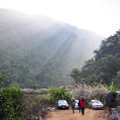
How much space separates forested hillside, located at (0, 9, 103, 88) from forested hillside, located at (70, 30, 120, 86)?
108 feet

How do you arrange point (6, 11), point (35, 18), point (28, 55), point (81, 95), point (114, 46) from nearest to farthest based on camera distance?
point (81, 95), point (114, 46), point (28, 55), point (6, 11), point (35, 18)

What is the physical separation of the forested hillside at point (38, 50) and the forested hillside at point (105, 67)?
32.8m

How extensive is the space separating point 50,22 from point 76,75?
12785 centimetres

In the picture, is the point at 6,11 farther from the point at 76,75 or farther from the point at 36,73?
the point at 76,75

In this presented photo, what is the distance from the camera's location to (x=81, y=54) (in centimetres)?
13600

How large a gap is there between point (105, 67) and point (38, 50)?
8040cm

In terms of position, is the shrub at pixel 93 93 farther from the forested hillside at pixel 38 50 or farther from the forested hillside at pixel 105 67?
the forested hillside at pixel 38 50

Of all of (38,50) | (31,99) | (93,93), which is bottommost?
(93,93)

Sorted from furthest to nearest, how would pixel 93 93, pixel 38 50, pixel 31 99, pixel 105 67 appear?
pixel 38 50, pixel 105 67, pixel 93 93, pixel 31 99

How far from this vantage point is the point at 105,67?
45.2 meters

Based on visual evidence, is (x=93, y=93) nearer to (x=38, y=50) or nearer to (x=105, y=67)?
(x=105, y=67)

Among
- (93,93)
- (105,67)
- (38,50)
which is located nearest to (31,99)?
(93,93)

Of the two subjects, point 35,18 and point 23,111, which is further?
point 35,18

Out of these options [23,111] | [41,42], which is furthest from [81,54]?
[23,111]
